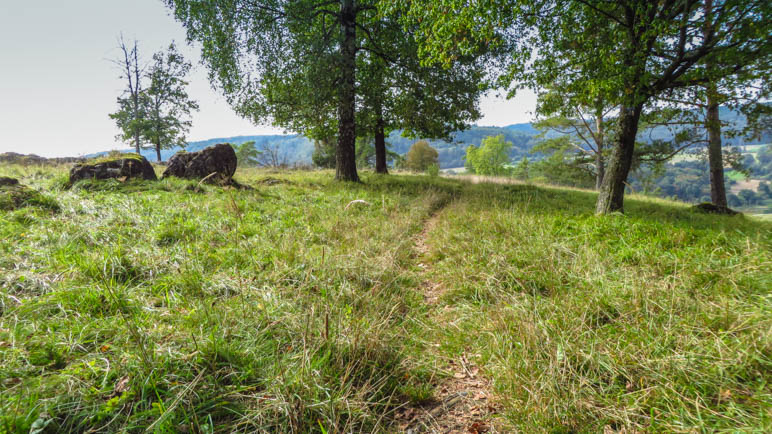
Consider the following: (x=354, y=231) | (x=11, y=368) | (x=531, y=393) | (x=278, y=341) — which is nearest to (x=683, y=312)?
(x=531, y=393)

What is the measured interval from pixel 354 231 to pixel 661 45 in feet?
28.6

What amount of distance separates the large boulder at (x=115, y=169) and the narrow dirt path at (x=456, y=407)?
34.7 feet

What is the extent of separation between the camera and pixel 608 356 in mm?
2047

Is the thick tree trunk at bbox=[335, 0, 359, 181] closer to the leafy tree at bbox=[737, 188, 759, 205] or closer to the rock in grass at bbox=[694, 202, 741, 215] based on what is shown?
the rock in grass at bbox=[694, 202, 741, 215]

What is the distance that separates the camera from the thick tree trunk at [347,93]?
35.0ft

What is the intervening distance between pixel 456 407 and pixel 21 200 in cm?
826

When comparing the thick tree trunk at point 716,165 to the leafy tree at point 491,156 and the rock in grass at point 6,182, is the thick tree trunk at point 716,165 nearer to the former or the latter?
the rock in grass at point 6,182

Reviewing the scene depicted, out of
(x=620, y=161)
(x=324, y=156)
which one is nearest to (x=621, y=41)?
(x=620, y=161)

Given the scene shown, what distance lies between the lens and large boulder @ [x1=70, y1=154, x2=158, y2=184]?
793cm

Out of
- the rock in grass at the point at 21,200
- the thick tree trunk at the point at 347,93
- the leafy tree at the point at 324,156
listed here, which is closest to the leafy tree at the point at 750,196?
the leafy tree at the point at 324,156

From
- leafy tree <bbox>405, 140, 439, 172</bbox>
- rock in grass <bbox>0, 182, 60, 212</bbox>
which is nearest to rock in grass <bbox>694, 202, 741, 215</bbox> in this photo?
rock in grass <bbox>0, 182, 60, 212</bbox>

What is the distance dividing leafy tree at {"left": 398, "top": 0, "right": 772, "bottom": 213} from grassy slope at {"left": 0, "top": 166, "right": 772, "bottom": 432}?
3933 millimetres

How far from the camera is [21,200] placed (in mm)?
5223

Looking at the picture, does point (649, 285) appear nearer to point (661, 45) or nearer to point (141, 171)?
point (661, 45)
